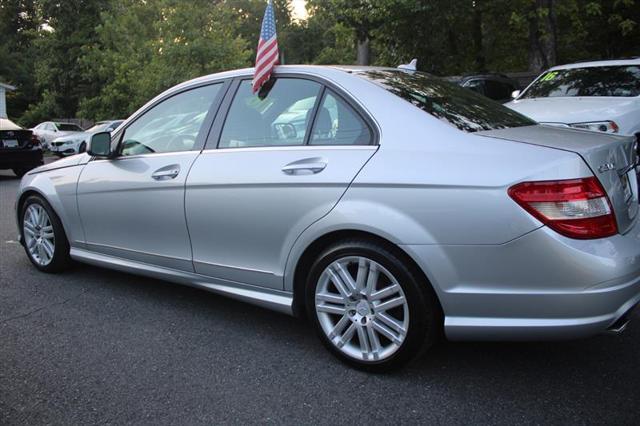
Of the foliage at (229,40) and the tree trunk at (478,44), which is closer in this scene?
the foliage at (229,40)

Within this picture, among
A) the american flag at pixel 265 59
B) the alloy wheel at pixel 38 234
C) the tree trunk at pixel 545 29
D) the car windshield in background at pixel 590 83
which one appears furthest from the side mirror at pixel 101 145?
the tree trunk at pixel 545 29

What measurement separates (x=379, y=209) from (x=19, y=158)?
442 inches

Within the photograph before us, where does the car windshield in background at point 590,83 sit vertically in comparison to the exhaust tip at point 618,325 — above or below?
above

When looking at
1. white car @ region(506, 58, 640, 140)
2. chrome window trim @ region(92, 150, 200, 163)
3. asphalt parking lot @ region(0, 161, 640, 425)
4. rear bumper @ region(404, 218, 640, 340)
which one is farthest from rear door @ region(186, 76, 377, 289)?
white car @ region(506, 58, 640, 140)

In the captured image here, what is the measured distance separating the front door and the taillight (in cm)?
204

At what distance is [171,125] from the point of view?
3988 millimetres

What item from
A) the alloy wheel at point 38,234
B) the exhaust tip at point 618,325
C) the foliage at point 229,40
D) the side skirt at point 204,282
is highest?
the foliage at point 229,40

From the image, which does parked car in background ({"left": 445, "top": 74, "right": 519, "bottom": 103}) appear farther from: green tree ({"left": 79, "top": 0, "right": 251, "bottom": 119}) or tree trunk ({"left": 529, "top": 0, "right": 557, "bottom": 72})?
green tree ({"left": 79, "top": 0, "right": 251, "bottom": 119})

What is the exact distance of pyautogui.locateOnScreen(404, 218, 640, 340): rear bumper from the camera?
243 centimetres

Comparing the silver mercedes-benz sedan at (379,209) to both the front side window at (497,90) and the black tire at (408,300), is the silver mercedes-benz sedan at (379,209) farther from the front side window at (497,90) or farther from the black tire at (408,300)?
the front side window at (497,90)

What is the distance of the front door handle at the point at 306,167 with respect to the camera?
3000 mm

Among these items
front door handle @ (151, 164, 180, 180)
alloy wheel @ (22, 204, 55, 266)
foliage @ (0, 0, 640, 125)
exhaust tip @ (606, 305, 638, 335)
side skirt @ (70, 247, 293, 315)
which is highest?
foliage @ (0, 0, 640, 125)

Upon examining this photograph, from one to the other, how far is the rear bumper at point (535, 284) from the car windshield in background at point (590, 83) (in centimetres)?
514

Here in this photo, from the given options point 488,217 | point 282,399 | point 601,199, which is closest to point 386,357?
point 282,399
